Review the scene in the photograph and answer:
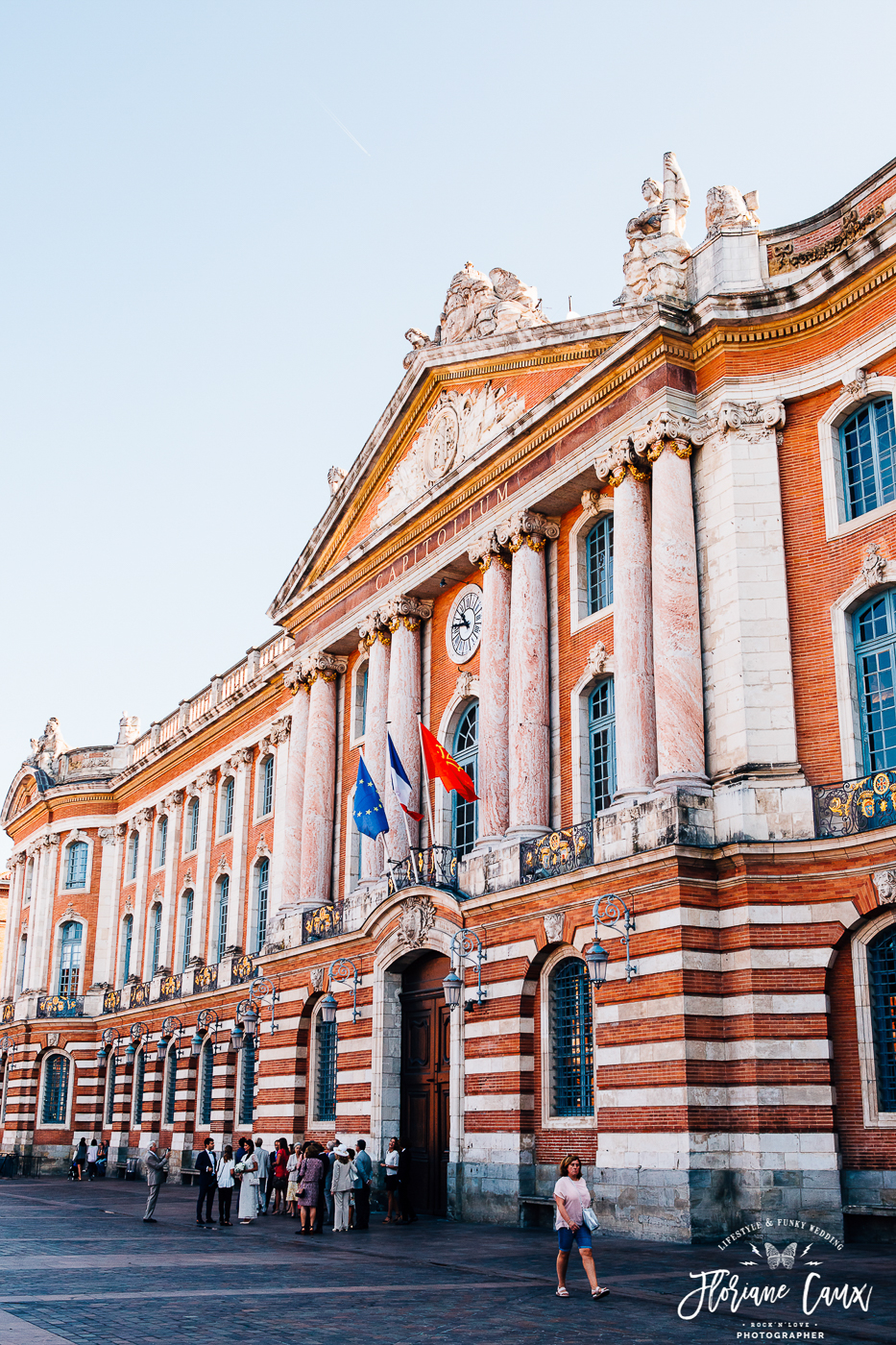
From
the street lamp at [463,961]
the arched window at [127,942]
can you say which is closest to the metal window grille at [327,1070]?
the street lamp at [463,961]

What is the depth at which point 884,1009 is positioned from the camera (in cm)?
2006

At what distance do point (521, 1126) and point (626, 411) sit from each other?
524 inches

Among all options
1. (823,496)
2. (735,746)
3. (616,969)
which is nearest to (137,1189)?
(616,969)

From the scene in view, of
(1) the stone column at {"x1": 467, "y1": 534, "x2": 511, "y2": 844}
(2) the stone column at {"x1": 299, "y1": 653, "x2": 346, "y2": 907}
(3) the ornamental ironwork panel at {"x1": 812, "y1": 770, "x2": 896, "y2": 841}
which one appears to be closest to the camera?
(3) the ornamental ironwork panel at {"x1": 812, "y1": 770, "x2": 896, "y2": 841}

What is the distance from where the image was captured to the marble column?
22391 millimetres

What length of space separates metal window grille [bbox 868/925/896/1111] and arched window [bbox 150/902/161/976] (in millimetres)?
34729

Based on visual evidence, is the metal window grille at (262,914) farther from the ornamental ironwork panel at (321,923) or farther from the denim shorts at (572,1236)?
the denim shorts at (572,1236)

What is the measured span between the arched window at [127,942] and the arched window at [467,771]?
27.2 meters

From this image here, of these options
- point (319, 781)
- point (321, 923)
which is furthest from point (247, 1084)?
point (319, 781)

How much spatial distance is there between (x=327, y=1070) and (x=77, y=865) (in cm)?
2839

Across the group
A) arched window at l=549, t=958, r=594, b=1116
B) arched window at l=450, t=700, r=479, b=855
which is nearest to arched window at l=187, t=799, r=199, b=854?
arched window at l=450, t=700, r=479, b=855

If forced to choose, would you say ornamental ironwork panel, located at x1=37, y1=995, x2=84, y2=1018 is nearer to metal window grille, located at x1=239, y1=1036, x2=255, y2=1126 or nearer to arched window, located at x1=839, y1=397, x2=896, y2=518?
metal window grille, located at x1=239, y1=1036, x2=255, y2=1126

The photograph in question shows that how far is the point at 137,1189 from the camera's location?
4119cm

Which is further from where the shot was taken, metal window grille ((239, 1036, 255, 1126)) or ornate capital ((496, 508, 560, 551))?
metal window grille ((239, 1036, 255, 1126))
